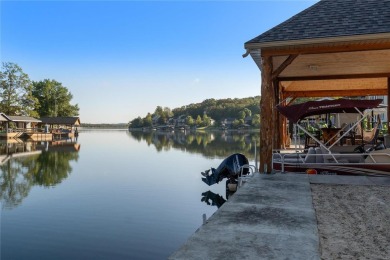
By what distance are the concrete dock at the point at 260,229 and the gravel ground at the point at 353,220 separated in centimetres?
16

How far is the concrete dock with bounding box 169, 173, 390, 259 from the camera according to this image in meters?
3.43

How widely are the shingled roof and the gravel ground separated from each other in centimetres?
414

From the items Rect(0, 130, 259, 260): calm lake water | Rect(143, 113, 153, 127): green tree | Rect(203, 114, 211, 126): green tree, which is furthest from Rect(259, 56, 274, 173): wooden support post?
Rect(143, 113, 153, 127): green tree

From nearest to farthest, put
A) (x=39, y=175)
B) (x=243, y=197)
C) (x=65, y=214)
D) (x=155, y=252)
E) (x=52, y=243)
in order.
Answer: (x=243, y=197) < (x=155, y=252) < (x=52, y=243) < (x=65, y=214) < (x=39, y=175)

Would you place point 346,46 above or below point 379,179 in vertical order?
above

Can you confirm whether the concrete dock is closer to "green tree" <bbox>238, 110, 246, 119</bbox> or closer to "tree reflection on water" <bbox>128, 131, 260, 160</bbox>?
"tree reflection on water" <bbox>128, 131, 260, 160</bbox>

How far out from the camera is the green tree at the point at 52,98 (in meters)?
80.7

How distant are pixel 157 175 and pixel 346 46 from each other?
1300 cm

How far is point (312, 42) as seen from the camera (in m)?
8.80

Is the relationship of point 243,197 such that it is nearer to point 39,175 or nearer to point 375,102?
point 375,102

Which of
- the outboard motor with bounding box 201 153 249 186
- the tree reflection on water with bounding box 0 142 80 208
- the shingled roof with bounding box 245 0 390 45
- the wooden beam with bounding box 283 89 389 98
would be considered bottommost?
the tree reflection on water with bounding box 0 142 80 208

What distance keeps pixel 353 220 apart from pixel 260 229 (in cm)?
161

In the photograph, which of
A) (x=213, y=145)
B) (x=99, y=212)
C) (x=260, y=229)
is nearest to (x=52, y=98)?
(x=213, y=145)

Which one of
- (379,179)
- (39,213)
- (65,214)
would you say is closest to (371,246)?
(379,179)
